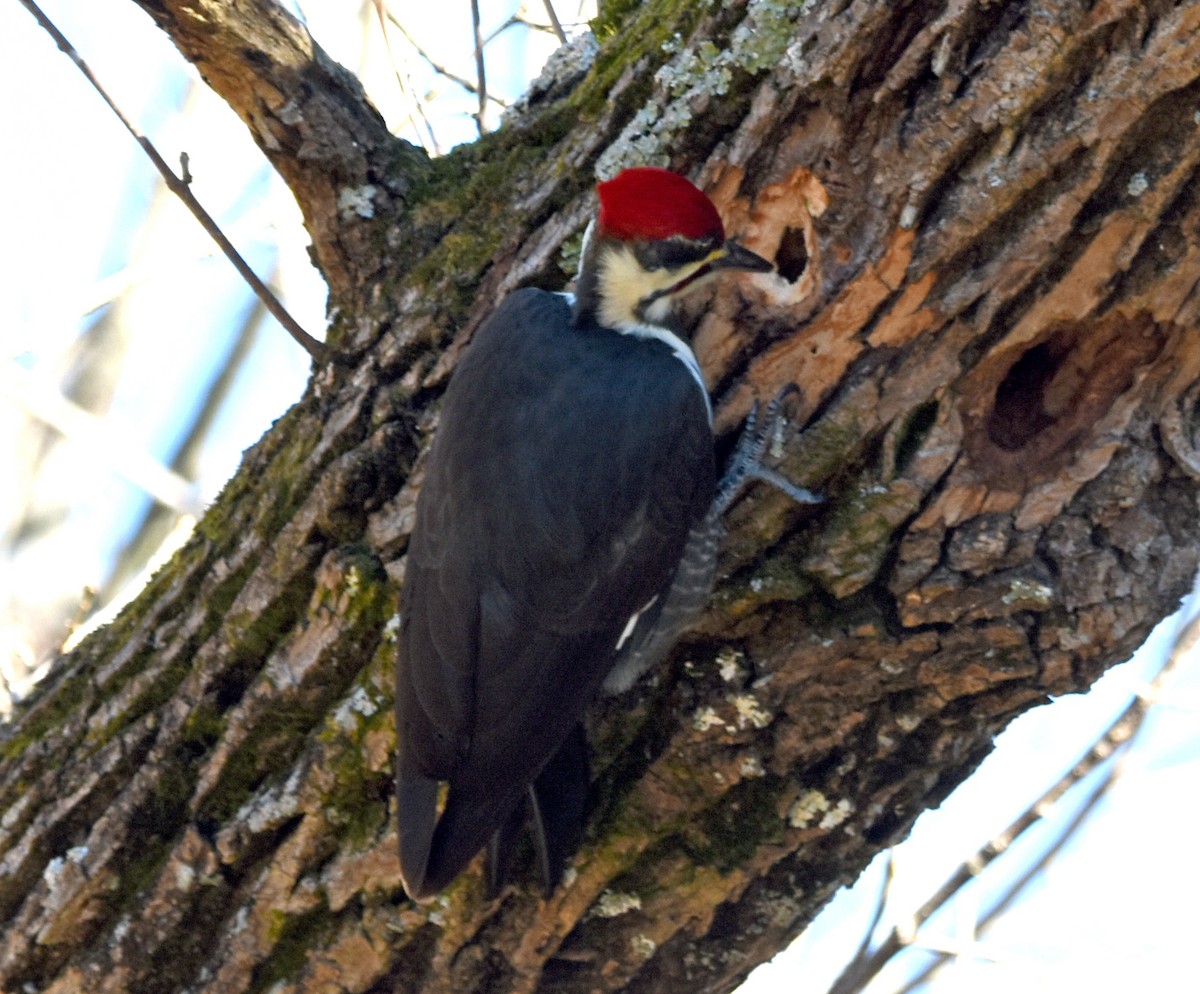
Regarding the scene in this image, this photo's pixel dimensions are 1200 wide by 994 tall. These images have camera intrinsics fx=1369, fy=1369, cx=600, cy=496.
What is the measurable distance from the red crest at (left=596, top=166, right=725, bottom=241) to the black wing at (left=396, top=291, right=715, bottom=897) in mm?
224

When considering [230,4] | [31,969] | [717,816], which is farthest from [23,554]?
[717,816]

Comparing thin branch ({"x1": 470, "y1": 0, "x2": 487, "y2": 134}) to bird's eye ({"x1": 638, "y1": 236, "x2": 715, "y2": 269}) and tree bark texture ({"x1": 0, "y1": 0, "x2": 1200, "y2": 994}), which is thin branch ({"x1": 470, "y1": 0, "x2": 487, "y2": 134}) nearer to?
tree bark texture ({"x1": 0, "y1": 0, "x2": 1200, "y2": 994})

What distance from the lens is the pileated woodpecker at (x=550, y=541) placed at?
7.40 ft

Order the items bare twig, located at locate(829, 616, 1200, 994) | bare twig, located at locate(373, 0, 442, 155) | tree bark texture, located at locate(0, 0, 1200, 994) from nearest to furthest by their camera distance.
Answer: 1. tree bark texture, located at locate(0, 0, 1200, 994)
2. bare twig, located at locate(829, 616, 1200, 994)
3. bare twig, located at locate(373, 0, 442, 155)

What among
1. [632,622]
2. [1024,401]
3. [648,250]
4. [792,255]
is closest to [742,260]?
[792,255]

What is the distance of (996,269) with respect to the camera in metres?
2.01

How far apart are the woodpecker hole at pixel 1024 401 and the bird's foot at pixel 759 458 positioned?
0.32 metres

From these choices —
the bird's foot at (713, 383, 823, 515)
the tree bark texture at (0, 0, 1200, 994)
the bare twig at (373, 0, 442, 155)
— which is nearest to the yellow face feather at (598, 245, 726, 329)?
the tree bark texture at (0, 0, 1200, 994)

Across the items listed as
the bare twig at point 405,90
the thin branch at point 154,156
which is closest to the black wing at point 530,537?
the thin branch at point 154,156

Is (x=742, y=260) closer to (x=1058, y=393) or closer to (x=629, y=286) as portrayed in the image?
(x=629, y=286)

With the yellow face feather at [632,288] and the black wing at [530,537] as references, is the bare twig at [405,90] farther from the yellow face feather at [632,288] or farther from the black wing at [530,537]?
the black wing at [530,537]

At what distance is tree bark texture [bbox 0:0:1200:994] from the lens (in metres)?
2.01

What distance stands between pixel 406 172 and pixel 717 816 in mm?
1281

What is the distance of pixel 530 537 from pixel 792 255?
25.9 inches
